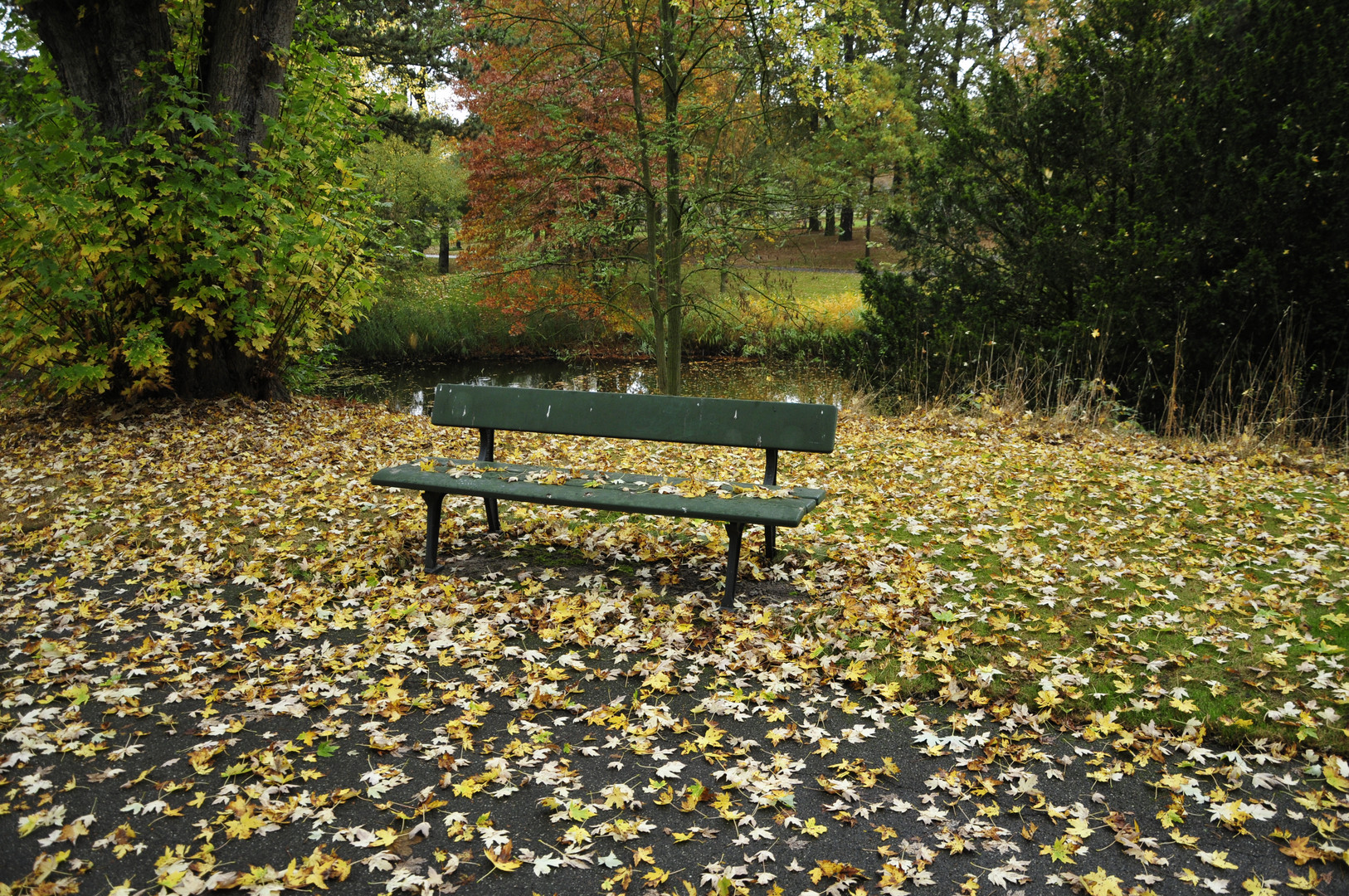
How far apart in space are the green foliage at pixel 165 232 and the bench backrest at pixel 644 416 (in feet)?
9.68

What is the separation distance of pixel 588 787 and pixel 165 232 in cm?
592

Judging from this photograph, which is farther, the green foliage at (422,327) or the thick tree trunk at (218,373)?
the green foliage at (422,327)

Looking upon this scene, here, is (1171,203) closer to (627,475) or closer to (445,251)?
(627,475)

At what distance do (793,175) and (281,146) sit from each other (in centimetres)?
665

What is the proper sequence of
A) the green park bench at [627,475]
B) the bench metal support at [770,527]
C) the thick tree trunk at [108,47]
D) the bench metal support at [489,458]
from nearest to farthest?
the green park bench at [627,475]
the bench metal support at [770,527]
the bench metal support at [489,458]
the thick tree trunk at [108,47]

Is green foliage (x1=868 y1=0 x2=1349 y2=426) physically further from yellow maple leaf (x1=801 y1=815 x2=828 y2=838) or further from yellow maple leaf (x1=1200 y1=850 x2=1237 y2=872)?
yellow maple leaf (x1=801 y1=815 x2=828 y2=838)

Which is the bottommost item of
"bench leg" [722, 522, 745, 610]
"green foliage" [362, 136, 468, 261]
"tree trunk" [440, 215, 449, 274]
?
"bench leg" [722, 522, 745, 610]

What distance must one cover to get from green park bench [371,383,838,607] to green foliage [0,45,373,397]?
121 inches

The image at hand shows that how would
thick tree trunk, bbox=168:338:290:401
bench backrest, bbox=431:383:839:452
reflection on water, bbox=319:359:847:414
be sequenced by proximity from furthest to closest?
reflection on water, bbox=319:359:847:414 < thick tree trunk, bbox=168:338:290:401 < bench backrest, bbox=431:383:839:452

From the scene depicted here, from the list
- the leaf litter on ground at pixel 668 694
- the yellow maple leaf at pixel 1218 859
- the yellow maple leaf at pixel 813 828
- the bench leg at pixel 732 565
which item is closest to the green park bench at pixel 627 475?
the bench leg at pixel 732 565

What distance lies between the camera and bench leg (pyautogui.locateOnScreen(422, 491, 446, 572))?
14.2ft

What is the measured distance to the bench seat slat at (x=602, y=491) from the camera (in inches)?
150

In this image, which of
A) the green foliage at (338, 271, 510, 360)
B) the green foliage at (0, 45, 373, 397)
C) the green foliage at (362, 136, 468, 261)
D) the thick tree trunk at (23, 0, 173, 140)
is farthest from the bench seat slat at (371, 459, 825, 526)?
the green foliage at (362, 136, 468, 261)

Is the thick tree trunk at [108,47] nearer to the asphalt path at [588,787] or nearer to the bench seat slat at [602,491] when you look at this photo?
the bench seat slat at [602,491]
